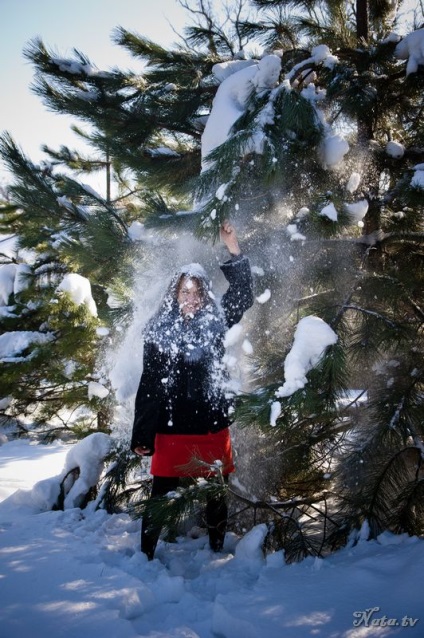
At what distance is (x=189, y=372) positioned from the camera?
226 cm

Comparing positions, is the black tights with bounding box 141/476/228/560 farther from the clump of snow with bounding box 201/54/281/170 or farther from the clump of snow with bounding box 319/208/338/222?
the clump of snow with bounding box 201/54/281/170

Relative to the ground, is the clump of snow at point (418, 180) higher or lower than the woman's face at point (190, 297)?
higher

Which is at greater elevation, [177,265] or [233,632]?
[177,265]

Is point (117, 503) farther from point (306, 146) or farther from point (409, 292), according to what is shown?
point (306, 146)

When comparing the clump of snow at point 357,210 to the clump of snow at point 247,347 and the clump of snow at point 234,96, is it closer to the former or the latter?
the clump of snow at point 234,96

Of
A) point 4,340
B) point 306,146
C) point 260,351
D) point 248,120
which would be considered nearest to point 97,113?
point 248,120

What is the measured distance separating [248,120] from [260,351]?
1.37 m

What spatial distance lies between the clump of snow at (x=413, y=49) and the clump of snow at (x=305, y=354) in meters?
1.82

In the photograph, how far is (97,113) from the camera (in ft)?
9.22

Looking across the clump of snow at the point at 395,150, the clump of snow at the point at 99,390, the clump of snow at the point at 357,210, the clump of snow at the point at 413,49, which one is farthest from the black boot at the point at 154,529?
the clump of snow at the point at 413,49

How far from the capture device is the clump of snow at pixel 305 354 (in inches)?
55.2

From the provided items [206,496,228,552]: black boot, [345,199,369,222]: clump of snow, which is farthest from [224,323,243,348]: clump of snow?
[206,496,228,552]: black boot

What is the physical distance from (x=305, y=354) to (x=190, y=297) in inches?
41.2

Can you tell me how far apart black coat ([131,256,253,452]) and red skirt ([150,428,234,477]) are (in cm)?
4
